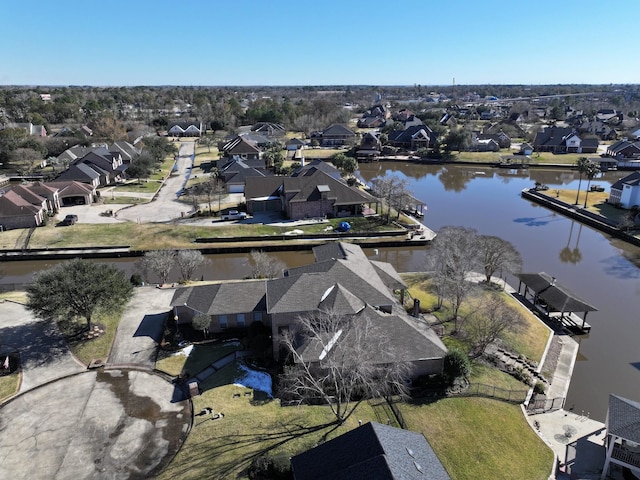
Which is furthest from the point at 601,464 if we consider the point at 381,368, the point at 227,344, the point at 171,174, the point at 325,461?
the point at 171,174

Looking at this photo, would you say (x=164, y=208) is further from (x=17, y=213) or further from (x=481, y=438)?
(x=481, y=438)

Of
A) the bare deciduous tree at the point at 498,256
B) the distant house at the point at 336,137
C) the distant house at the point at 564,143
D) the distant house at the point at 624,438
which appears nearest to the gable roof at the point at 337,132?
the distant house at the point at 336,137

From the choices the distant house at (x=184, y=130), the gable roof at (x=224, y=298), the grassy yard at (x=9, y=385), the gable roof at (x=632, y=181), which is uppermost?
the distant house at (x=184, y=130)

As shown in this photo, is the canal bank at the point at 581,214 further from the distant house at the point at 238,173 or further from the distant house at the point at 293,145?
the distant house at the point at 293,145

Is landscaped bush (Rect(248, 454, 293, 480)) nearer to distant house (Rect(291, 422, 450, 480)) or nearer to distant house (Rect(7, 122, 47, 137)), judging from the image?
distant house (Rect(291, 422, 450, 480))

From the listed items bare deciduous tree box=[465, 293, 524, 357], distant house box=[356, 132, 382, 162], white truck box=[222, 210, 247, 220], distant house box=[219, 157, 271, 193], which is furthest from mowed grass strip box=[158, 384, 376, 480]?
distant house box=[356, 132, 382, 162]

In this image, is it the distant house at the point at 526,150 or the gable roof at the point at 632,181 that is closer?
the gable roof at the point at 632,181

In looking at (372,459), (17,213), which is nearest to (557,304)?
(372,459)

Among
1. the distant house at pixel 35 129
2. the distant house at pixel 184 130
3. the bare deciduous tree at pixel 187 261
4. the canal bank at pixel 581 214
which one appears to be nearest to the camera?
the bare deciduous tree at pixel 187 261
